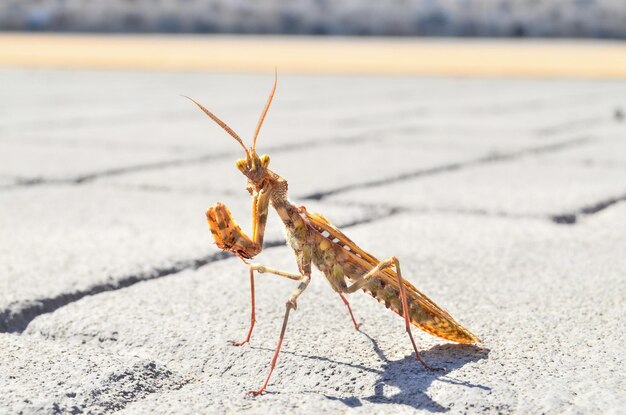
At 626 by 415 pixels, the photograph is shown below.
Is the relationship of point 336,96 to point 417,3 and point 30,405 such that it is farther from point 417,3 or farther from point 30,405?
point 417,3

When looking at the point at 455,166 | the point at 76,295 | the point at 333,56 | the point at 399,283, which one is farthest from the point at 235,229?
the point at 333,56

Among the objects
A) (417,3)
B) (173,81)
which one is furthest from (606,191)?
(417,3)

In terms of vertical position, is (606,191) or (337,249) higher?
(337,249)

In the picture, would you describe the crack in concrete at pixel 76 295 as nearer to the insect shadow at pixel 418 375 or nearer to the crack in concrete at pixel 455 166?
the insect shadow at pixel 418 375

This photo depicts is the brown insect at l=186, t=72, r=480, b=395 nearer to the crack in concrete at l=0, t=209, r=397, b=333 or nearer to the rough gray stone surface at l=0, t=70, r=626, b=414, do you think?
the rough gray stone surface at l=0, t=70, r=626, b=414

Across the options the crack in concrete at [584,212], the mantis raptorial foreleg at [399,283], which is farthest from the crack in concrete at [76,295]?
the crack in concrete at [584,212]
